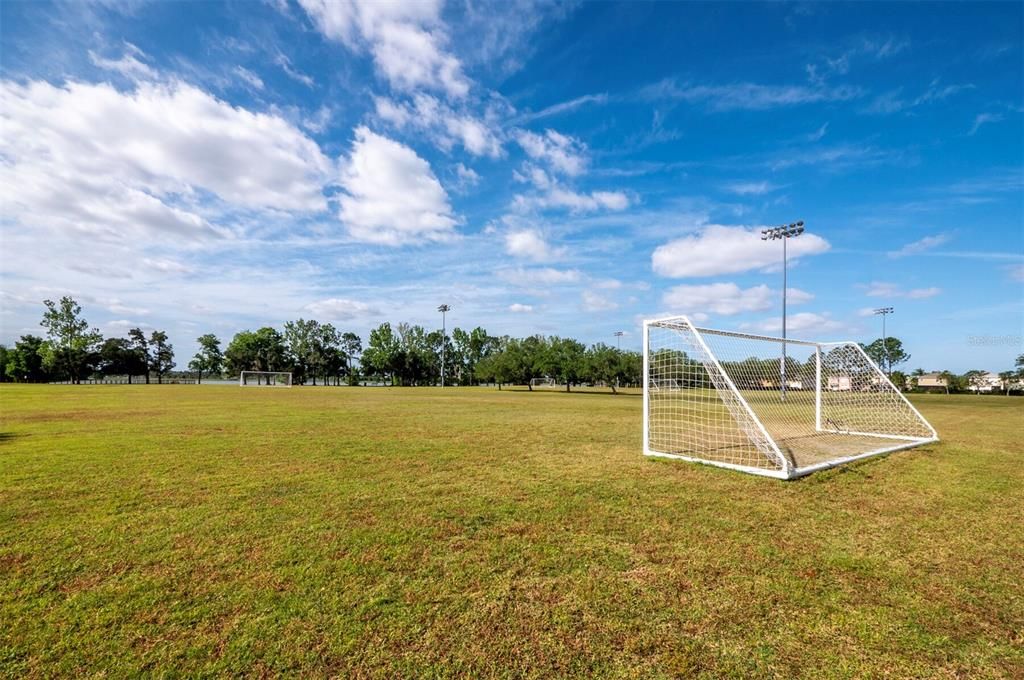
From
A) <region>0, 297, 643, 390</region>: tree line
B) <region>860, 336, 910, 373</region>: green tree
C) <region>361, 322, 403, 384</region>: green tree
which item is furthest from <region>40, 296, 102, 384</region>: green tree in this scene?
<region>860, 336, 910, 373</region>: green tree

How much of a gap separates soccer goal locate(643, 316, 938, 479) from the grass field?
1.59m

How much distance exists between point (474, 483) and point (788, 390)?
1450 cm

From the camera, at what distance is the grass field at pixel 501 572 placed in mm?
2500

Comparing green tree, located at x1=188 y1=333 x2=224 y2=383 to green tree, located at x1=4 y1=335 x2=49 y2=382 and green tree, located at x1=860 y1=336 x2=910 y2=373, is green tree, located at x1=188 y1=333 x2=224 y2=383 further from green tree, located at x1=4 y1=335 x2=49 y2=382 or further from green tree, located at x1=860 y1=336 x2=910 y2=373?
green tree, located at x1=860 y1=336 x2=910 y2=373

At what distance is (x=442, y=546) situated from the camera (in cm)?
396

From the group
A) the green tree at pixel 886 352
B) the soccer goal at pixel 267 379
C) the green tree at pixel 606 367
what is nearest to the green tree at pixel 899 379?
the green tree at pixel 886 352

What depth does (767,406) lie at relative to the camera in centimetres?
1795

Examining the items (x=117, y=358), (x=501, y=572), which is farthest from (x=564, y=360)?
(x=117, y=358)

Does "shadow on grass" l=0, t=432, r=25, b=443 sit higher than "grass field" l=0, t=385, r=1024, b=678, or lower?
lower

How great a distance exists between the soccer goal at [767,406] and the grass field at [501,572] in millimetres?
1590

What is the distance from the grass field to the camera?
2500mm

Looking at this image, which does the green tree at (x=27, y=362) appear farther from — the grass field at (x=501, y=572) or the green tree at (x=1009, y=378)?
the green tree at (x=1009, y=378)

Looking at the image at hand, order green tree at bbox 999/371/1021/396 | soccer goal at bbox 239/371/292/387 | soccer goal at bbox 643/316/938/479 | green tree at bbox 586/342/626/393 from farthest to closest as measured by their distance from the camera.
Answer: soccer goal at bbox 239/371/292/387 < green tree at bbox 999/371/1021/396 < green tree at bbox 586/342/626/393 < soccer goal at bbox 643/316/938/479

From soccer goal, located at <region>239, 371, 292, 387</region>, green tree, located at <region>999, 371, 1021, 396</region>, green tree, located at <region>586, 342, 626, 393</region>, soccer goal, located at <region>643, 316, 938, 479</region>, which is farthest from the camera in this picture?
soccer goal, located at <region>239, 371, 292, 387</region>
